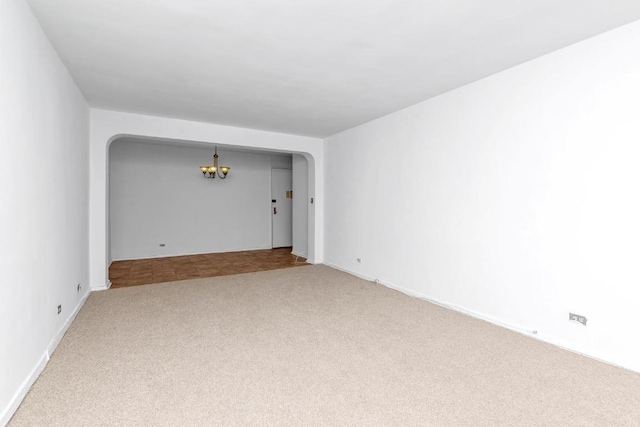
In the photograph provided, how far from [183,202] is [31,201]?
5.32 m

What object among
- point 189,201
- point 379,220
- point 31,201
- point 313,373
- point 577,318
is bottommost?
point 313,373

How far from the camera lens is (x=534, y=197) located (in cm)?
298

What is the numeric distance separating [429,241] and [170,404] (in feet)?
10.5

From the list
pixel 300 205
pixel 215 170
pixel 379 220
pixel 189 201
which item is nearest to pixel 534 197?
pixel 379 220

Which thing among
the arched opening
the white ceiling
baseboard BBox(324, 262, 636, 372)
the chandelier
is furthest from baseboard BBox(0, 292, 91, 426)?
the chandelier

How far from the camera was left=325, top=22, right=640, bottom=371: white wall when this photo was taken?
245cm

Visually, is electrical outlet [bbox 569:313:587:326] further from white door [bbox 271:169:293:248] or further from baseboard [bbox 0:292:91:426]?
white door [bbox 271:169:293:248]

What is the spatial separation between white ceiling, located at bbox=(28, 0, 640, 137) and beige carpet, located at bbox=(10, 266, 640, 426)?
2515mm

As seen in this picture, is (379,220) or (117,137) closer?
(117,137)

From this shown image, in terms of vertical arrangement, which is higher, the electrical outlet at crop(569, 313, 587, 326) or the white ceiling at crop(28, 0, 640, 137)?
the white ceiling at crop(28, 0, 640, 137)

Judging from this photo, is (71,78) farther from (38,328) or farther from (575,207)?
(575,207)

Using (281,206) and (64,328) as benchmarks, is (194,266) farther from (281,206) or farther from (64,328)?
(64,328)

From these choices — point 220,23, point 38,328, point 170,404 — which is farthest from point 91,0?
point 170,404

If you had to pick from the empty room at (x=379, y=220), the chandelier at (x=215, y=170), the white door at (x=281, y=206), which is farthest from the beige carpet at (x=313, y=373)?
the white door at (x=281, y=206)
